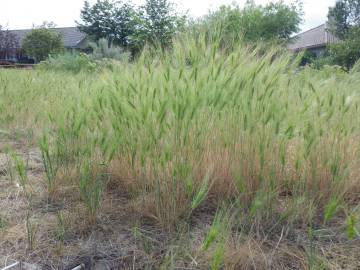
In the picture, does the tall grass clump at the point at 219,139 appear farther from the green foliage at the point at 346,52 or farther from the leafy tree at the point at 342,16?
the leafy tree at the point at 342,16

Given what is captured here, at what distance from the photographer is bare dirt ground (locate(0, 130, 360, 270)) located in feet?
3.75

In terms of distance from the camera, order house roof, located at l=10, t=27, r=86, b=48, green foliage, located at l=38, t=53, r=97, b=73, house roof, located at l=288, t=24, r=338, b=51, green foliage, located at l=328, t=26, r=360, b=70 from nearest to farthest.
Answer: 1. green foliage, located at l=38, t=53, r=97, b=73
2. green foliage, located at l=328, t=26, r=360, b=70
3. house roof, located at l=288, t=24, r=338, b=51
4. house roof, located at l=10, t=27, r=86, b=48

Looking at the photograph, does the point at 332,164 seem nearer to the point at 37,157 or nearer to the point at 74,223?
the point at 74,223

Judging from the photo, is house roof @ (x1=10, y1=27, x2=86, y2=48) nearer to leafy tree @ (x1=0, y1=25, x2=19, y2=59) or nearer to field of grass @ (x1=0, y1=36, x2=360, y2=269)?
leafy tree @ (x1=0, y1=25, x2=19, y2=59)

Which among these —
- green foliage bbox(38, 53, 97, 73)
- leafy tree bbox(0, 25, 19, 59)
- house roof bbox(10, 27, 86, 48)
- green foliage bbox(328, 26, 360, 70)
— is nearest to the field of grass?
green foliage bbox(38, 53, 97, 73)

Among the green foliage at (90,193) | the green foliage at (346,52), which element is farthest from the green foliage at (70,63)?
the green foliage at (346,52)

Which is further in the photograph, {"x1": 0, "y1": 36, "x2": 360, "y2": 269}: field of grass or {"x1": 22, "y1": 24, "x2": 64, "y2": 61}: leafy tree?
{"x1": 22, "y1": 24, "x2": 64, "y2": 61}: leafy tree

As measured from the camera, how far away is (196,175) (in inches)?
54.6

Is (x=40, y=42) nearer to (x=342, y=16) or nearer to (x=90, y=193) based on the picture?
(x=342, y=16)

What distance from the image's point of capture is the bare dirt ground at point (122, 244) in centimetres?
114

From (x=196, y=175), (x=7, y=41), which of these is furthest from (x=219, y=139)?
(x=7, y=41)

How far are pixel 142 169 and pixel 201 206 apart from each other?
0.29 metres

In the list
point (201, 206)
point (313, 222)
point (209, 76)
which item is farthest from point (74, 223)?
point (313, 222)

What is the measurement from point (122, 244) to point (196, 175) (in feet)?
Answer: 1.24
